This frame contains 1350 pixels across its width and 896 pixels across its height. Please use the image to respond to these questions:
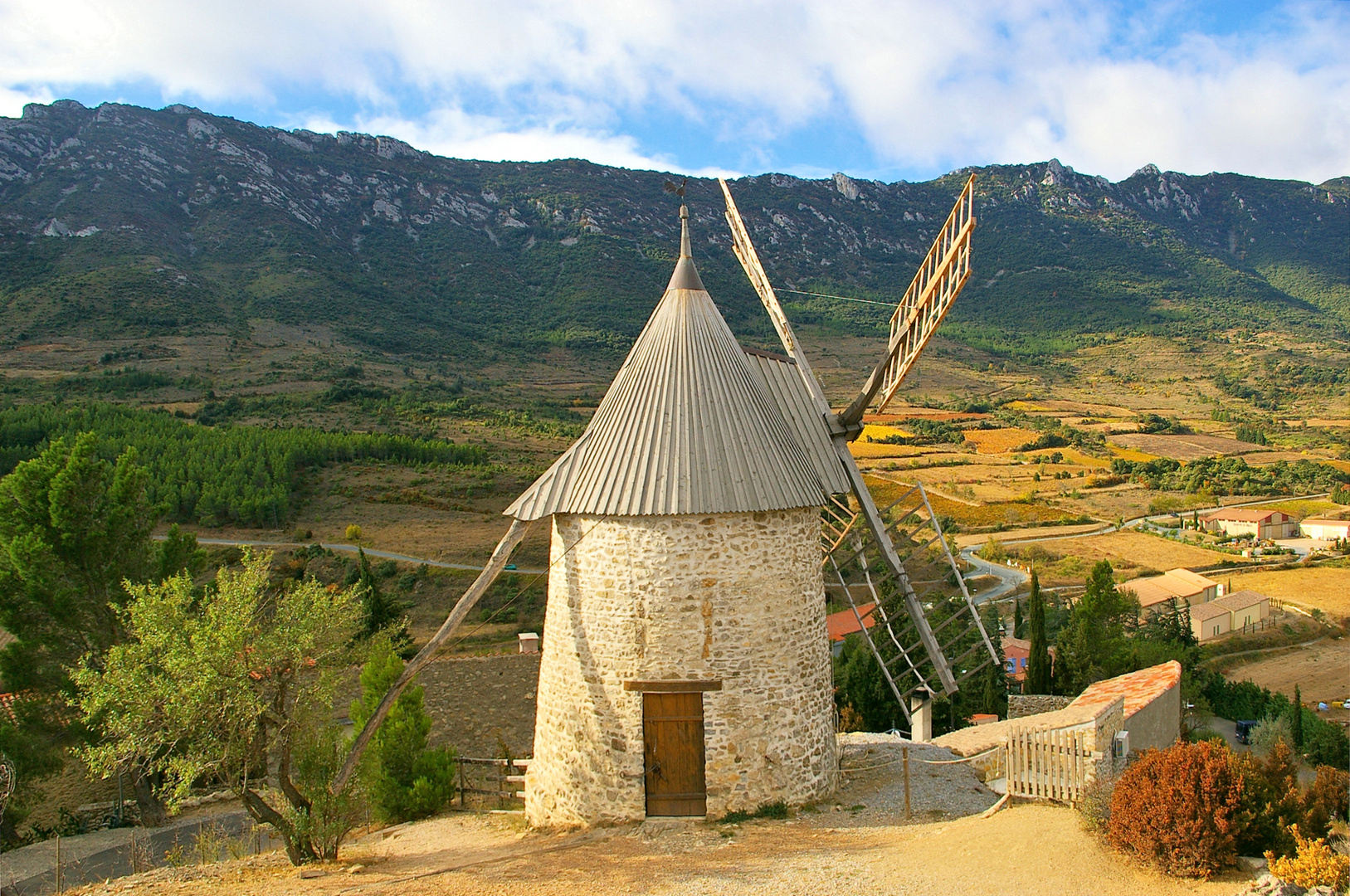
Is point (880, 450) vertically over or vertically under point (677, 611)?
over

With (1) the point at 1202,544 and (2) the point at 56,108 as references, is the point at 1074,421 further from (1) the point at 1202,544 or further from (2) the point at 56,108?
(2) the point at 56,108

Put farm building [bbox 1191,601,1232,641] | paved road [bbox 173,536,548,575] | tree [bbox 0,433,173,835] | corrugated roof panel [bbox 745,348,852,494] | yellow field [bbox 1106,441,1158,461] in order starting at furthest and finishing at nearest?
yellow field [bbox 1106,441,1158,461]
farm building [bbox 1191,601,1232,641]
paved road [bbox 173,536,548,575]
tree [bbox 0,433,173,835]
corrugated roof panel [bbox 745,348,852,494]

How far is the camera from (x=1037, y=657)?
65.1ft

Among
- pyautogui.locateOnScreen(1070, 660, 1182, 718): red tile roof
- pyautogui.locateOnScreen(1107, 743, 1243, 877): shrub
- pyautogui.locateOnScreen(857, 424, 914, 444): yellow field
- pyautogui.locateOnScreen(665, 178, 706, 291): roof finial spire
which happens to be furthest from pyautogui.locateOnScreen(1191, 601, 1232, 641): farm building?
pyautogui.locateOnScreen(857, 424, 914, 444): yellow field

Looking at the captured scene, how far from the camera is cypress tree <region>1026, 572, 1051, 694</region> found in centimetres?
1939

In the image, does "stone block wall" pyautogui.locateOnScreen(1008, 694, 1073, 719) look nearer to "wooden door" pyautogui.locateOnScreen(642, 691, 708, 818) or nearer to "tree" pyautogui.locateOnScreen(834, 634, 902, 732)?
"tree" pyautogui.locateOnScreen(834, 634, 902, 732)

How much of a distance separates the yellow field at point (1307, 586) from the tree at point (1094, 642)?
20.8 metres

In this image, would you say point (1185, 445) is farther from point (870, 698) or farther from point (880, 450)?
point (870, 698)

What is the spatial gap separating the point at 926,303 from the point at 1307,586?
4323cm

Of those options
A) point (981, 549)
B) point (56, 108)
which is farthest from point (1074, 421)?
point (56, 108)

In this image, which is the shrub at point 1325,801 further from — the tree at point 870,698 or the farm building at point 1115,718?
the tree at point 870,698

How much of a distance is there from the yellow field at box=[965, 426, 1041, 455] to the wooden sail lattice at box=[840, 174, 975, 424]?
196 ft

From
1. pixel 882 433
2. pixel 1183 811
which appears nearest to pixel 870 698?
pixel 1183 811

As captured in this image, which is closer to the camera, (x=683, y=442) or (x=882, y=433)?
(x=683, y=442)
